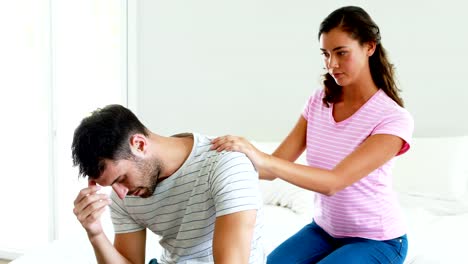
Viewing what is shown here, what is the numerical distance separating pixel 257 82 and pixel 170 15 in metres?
0.69

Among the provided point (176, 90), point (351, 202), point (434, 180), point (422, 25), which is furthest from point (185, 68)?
point (351, 202)

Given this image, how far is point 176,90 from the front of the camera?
11.4ft

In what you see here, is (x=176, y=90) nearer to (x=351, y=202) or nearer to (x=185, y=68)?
(x=185, y=68)

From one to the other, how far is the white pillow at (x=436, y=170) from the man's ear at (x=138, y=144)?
1661 millimetres

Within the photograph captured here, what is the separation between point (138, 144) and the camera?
1271 mm

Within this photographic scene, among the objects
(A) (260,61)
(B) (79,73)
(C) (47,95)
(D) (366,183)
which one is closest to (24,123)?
(C) (47,95)

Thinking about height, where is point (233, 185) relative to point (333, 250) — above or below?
above

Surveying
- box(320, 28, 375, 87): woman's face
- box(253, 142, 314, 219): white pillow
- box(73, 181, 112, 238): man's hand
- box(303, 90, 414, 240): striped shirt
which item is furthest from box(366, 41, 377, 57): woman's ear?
box(253, 142, 314, 219): white pillow

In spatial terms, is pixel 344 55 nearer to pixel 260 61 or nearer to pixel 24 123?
pixel 260 61

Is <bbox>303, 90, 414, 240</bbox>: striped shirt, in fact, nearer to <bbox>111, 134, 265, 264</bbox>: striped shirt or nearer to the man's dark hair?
<bbox>111, 134, 265, 264</bbox>: striped shirt

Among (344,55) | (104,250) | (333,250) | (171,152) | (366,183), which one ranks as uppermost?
(344,55)

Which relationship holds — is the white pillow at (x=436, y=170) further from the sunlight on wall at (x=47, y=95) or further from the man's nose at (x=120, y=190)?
the sunlight on wall at (x=47, y=95)

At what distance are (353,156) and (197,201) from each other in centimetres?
48

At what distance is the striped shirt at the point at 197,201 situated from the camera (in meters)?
1.26
